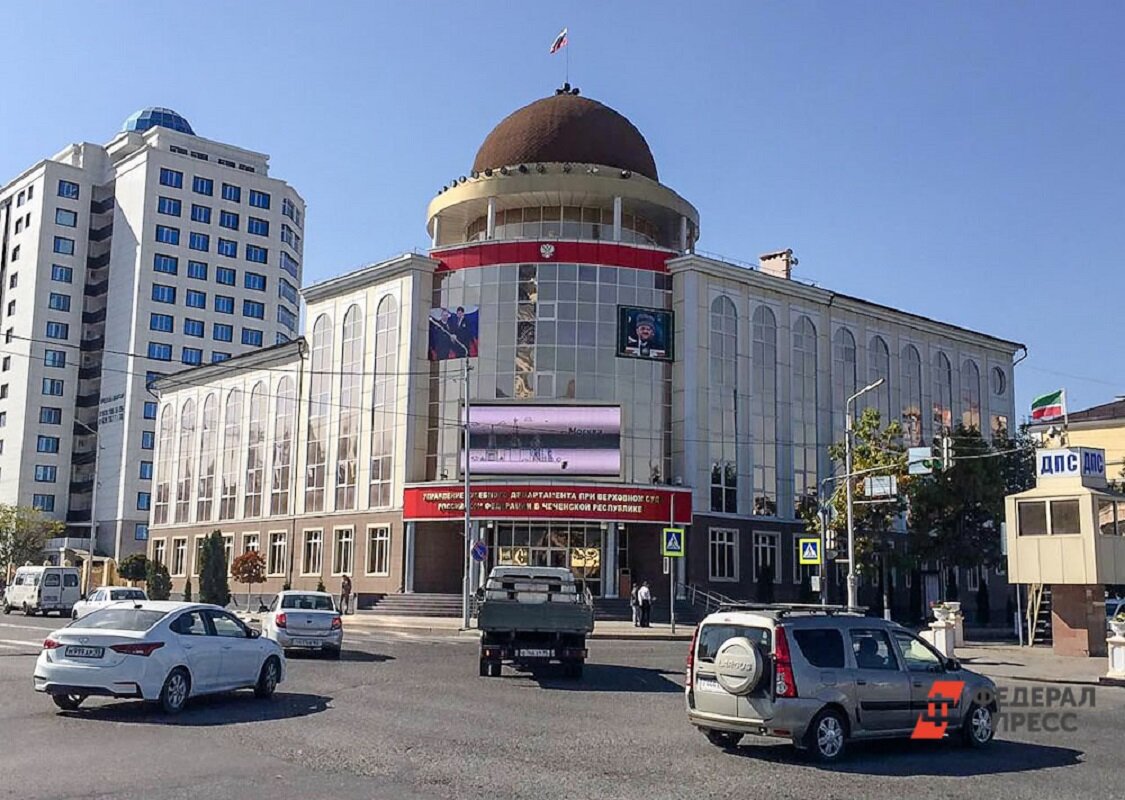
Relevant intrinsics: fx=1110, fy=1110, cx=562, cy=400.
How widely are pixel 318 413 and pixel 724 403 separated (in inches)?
803

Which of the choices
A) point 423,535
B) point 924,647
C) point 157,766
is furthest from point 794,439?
point 157,766

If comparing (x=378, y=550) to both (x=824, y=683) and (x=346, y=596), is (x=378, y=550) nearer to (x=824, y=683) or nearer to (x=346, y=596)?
(x=346, y=596)

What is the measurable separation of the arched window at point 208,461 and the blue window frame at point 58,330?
43794mm

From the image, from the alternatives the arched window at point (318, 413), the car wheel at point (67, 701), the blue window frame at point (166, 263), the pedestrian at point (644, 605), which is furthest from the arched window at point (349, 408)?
the blue window frame at point (166, 263)

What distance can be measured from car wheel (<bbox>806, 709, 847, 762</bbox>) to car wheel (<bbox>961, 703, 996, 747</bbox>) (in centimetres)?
178

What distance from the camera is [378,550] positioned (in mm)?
50656

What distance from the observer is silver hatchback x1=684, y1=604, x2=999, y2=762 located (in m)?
12.2

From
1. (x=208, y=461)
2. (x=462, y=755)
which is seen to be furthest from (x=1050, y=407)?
(x=208, y=461)

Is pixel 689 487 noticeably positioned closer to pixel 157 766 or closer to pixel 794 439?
pixel 794 439

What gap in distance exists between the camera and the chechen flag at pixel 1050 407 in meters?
31.7

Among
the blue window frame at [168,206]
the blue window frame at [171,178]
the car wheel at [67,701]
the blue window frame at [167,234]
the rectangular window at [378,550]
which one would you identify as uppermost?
the blue window frame at [171,178]

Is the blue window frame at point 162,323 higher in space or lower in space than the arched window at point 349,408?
higher

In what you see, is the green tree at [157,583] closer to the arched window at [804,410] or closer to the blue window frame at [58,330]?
the arched window at [804,410]

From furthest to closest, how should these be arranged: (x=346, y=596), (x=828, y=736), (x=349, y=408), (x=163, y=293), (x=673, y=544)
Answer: (x=163, y=293) < (x=349, y=408) < (x=346, y=596) < (x=673, y=544) < (x=828, y=736)
